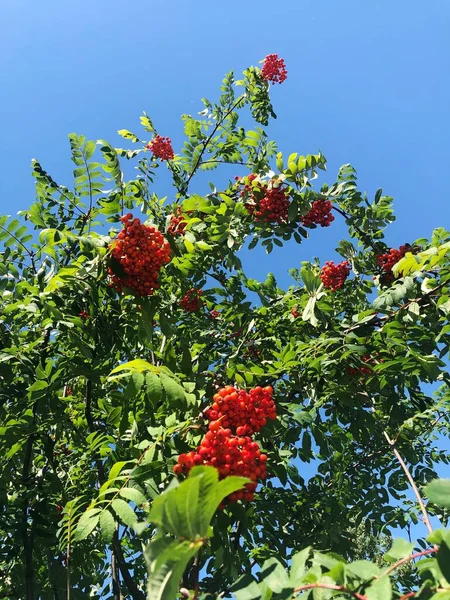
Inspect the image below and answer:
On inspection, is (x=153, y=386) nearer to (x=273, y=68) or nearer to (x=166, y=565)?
(x=166, y=565)

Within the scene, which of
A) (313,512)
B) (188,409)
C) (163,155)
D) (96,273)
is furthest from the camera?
(163,155)

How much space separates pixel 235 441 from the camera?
6.13 ft

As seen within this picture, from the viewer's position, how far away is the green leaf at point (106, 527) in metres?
1.95

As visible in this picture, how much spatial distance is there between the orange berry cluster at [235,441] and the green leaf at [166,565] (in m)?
0.85

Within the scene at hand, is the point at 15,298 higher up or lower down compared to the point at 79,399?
higher up

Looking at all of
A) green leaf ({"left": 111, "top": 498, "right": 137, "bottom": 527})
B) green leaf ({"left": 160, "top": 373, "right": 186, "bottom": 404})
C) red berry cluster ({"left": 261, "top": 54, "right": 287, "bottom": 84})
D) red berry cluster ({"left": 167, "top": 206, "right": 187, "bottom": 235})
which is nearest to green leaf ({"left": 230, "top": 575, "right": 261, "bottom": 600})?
green leaf ({"left": 111, "top": 498, "right": 137, "bottom": 527})

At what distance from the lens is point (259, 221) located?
418 centimetres

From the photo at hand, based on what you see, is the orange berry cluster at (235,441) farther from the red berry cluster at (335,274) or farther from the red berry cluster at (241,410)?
the red berry cluster at (335,274)

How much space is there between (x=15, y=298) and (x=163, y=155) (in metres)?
4.58

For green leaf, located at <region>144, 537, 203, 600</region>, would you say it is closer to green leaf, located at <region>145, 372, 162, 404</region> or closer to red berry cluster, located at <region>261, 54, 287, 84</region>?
green leaf, located at <region>145, 372, 162, 404</region>

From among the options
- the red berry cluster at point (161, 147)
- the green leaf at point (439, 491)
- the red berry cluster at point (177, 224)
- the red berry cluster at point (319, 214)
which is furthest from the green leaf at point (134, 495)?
the red berry cluster at point (161, 147)

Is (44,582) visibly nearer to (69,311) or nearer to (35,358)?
(35,358)

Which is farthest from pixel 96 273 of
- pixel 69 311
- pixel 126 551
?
pixel 126 551

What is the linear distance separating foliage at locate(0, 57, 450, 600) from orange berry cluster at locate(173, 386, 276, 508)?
0.18 meters
